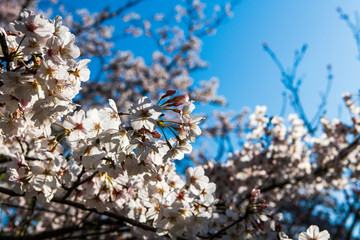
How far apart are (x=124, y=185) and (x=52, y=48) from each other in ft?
3.74

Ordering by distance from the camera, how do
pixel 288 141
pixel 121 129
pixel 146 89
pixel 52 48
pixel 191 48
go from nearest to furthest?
pixel 52 48 → pixel 121 129 → pixel 288 141 → pixel 146 89 → pixel 191 48

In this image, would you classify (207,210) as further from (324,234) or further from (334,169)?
(334,169)

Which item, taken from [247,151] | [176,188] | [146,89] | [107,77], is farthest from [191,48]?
[176,188]

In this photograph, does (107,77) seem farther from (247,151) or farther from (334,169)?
(334,169)

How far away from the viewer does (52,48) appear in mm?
1332

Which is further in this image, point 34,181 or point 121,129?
point 34,181

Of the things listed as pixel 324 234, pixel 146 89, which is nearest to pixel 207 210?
pixel 324 234

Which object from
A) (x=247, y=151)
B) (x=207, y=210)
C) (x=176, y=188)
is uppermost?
(x=247, y=151)

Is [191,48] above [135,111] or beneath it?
above

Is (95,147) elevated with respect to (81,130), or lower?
lower

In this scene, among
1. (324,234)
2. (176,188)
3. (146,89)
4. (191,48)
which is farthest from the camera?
(191,48)

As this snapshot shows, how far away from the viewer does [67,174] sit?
1.86 meters

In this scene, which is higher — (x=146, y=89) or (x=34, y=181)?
(x=146, y=89)

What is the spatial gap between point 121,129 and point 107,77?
12.8 meters
